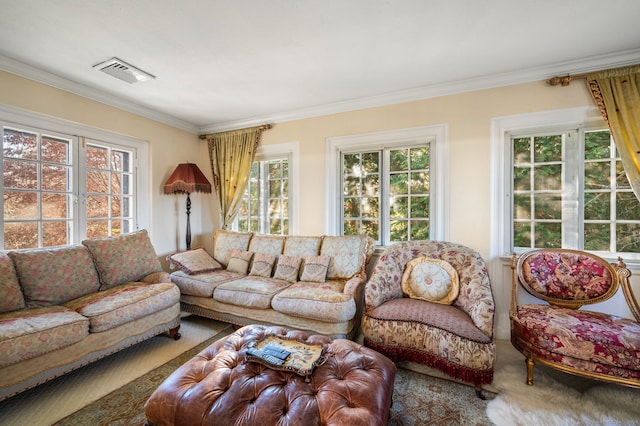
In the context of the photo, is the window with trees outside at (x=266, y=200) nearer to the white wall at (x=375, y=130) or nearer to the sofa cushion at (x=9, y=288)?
the white wall at (x=375, y=130)

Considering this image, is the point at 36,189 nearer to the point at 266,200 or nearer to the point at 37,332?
the point at 37,332

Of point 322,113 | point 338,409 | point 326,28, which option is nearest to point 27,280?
point 338,409

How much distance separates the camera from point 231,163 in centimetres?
391

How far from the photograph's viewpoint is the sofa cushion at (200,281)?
274 centimetres

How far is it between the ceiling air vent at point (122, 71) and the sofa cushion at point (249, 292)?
2256 mm

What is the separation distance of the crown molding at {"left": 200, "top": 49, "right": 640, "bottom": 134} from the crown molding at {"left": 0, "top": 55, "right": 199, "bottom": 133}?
3.66ft

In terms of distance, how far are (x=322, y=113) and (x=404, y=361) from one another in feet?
9.54

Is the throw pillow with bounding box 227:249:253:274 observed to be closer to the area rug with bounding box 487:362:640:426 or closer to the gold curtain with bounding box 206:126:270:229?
the gold curtain with bounding box 206:126:270:229

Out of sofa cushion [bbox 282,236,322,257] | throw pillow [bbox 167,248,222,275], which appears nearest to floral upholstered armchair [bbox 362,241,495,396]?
sofa cushion [bbox 282,236,322,257]

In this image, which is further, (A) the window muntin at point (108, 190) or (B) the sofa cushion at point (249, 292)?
(A) the window muntin at point (108, 190)

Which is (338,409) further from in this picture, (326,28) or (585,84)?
(585,84)

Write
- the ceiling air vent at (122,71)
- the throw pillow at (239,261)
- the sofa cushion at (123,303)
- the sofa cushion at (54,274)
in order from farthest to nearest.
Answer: the throw pillow at (239,261)
the ceiling air vent at (122,71)
the sofa cushion at (54,274)
the sofa cushion at (123,303)

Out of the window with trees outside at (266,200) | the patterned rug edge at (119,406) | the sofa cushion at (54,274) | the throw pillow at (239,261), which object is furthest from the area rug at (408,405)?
the window with trees outside at (266,200)

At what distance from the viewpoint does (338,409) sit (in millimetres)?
1118
